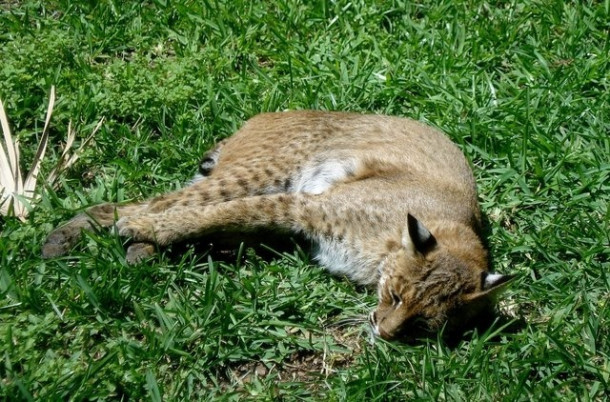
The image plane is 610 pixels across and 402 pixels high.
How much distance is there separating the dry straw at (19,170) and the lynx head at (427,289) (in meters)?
2.24

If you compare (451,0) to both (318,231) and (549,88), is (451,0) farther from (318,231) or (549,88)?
(318,231)

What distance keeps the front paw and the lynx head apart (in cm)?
139

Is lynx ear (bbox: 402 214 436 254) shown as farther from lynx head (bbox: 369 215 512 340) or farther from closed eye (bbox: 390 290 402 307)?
closed eye (bbox: 390 290 402 307)

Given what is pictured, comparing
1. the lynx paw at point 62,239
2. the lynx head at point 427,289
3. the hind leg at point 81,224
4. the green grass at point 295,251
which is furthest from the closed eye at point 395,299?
the lynx paw at point 62,239

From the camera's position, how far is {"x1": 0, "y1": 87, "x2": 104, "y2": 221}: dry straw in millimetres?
5750

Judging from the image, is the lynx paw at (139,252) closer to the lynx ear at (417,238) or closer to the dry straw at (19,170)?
the dry straw at (19,170)

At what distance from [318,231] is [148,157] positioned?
1.41m

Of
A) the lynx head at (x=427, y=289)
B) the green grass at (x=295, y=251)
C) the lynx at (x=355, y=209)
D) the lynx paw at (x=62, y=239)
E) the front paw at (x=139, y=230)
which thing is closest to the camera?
the green grass at (x=295, y=251)

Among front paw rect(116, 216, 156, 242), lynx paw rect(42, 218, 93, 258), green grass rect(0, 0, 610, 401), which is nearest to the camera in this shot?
green grass rect(0, 0, 610, 401)

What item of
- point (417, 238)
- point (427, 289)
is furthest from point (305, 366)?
point (417, 238)

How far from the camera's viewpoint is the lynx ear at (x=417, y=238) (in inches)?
201

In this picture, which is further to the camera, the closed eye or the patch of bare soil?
the closed eye

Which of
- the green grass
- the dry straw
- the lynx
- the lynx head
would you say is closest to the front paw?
the lynx

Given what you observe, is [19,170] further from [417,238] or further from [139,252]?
[417,238]
